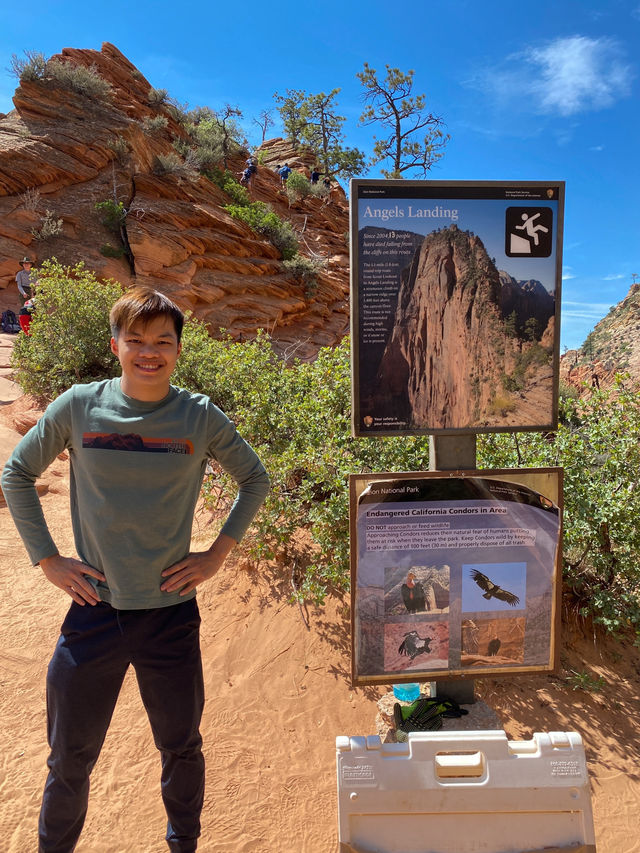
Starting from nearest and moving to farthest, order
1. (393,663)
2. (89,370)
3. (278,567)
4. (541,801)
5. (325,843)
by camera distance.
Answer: (541,801) → (393,663) → (325,843) → (278,567) → (89,370)

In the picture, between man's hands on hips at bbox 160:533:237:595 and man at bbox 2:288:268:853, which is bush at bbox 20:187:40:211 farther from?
man's hands on hips at bbox 160:533:237:595

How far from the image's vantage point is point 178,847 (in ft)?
6.41

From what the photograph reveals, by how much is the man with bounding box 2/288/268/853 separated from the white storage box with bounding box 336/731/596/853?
2.08 feet

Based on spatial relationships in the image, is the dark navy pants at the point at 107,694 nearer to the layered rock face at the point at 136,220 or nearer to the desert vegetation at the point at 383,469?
the desert vegetation at the point at 383,469

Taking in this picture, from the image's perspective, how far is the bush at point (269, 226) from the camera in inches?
761

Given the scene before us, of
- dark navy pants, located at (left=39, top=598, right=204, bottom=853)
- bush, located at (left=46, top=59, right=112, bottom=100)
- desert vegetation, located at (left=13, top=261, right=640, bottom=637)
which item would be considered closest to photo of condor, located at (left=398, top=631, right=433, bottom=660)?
dark navy pants, located at (left=39, top=598, right=204, bottom=853)

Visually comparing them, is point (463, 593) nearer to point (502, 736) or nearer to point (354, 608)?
point (354, 608)

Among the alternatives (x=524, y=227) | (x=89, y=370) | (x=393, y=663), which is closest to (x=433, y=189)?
(x=524, y=227)

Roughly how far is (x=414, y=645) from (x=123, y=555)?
1220 millimetres

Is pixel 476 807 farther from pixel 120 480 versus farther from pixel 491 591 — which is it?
pixel 120 480

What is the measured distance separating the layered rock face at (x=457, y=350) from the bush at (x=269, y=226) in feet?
61.4

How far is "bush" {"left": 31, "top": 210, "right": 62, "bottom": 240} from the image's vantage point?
15.2 meters

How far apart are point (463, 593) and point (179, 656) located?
112 cm

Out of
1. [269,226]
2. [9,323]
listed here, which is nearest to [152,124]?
[269,226]
